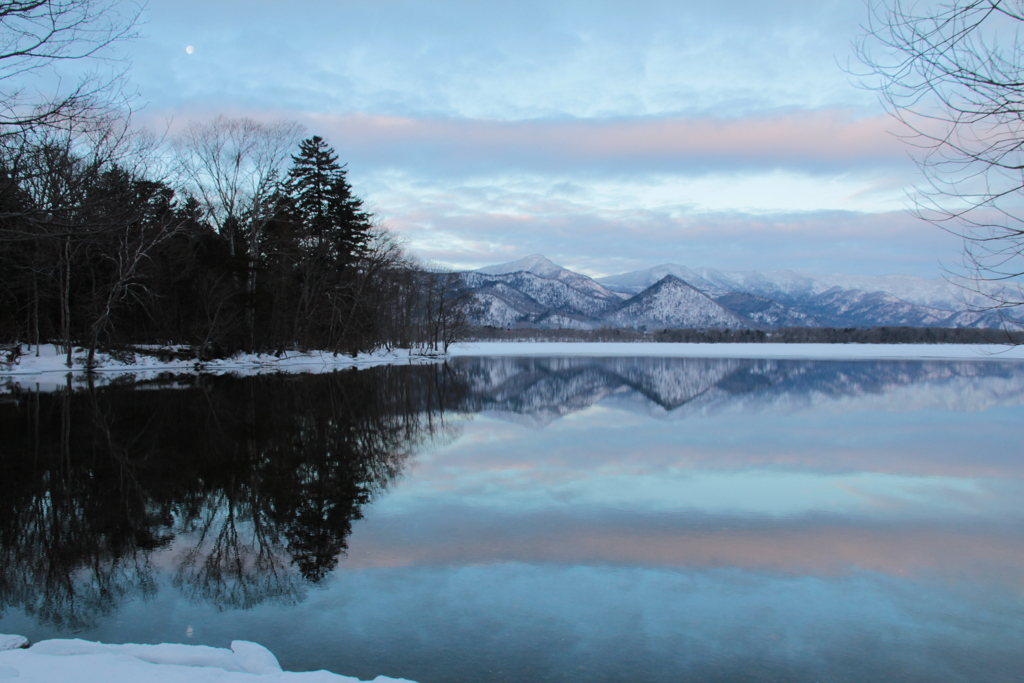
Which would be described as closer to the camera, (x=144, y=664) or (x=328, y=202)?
(x=144, y=664)

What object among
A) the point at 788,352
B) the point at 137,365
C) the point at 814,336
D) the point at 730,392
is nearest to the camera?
the point at 730,392

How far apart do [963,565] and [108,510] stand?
8.26m

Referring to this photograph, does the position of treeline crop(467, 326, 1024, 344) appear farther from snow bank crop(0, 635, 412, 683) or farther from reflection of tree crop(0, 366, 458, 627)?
snow bank crop(0, 635, 412, 683)

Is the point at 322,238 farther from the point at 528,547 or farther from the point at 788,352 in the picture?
the point at 788,352

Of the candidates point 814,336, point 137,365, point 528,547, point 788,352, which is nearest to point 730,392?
point 528,547

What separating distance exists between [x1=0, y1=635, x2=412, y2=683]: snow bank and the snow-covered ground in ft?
76.5

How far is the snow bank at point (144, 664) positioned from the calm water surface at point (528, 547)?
0.30 meters

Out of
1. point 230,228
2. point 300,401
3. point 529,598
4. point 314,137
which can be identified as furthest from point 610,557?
point 314,137

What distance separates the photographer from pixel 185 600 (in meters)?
4.79

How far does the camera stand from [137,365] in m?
32.7

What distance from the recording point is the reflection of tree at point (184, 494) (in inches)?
203

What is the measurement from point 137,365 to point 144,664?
33.5 m

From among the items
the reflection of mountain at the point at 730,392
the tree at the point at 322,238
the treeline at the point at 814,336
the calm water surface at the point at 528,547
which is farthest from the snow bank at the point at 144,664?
the treeline at the point at 814,336

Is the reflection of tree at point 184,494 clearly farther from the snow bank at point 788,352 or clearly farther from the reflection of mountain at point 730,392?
the snow bank at point 788,352
